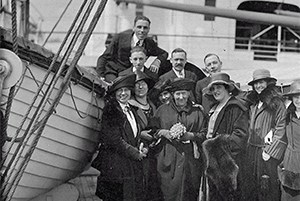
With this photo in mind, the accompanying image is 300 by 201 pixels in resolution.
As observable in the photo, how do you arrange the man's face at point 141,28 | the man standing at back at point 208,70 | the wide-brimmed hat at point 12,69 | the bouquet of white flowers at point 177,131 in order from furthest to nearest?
the man's face at point 141,28 → the man standing at back at point 208,70 → the bouquet of white flowers at point 177,131 → the wide-brimmed hat at point 12,69

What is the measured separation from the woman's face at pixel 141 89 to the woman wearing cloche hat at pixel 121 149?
9 centimetres

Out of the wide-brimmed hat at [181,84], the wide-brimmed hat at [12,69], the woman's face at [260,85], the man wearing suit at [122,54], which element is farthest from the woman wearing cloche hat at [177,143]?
the wide-brimmed hat at [12,69]

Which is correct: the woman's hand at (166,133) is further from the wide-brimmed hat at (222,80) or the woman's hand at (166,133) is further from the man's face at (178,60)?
the man's face at (178,60)

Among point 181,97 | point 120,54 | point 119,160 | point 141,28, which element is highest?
point 141,28

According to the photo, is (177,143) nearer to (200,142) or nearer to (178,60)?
(200,142)

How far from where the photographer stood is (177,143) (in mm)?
4074

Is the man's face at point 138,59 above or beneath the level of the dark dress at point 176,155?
above

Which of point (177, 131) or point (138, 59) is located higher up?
point (138, 59)

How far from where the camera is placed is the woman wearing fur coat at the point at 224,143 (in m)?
3.98

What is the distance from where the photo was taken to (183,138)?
4.00 metres

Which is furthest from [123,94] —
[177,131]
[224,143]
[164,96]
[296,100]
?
[296,100]

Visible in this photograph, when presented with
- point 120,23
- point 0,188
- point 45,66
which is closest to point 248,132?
point 45,66

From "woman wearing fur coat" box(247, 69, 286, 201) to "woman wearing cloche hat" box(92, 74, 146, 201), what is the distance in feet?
2.92

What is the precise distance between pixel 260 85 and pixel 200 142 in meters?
0.66
